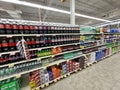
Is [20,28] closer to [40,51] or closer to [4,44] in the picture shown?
[4,44]

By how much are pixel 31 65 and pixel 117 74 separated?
3.30 m

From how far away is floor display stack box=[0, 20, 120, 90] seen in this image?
2.18 meters

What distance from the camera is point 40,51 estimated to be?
2.78m

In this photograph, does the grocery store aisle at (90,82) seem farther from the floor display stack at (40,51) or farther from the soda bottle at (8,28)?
the soda bottle at (8,28)

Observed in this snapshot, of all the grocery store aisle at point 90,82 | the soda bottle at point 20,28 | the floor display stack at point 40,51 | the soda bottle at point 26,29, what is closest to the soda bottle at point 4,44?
the floor display stack at point 40,51

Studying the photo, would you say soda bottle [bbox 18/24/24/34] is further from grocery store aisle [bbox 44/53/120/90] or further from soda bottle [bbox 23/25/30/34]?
grocery store aisle [bbox 44/53/120/90]

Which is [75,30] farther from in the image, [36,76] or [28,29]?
[36,76]

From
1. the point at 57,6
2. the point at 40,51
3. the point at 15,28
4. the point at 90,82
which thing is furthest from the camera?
the point at 57,6

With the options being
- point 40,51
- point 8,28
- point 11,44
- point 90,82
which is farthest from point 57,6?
point 90,82

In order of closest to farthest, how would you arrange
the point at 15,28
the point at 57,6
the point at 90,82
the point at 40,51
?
the point at 15,28 < the point at 40,51 < the point at 90,82 < the point at 57,6

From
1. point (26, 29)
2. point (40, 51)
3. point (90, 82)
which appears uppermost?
point (26, 29)

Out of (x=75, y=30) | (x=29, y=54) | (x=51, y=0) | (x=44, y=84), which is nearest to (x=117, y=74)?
(x=75, y=30)

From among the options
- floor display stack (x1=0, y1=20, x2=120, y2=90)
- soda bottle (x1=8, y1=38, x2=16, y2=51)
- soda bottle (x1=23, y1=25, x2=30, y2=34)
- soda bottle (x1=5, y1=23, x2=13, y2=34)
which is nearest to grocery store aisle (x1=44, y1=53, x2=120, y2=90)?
floor display stack (x1=0, y1=20, x2=120, y2=90)

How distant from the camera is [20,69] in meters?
2.40
